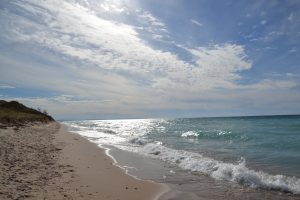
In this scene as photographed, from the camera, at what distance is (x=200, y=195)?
9016 mm

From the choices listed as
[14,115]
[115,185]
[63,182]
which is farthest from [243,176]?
[14,115]

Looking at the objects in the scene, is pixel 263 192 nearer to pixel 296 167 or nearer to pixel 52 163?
pixel 296 167

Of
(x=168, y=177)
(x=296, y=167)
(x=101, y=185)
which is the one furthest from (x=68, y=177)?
(x=296, y=167)

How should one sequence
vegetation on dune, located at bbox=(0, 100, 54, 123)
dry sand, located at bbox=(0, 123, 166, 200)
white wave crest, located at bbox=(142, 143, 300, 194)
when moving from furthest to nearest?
vegetation on dune, located at bbox=(0, 100, 54, 123) → white wave crest, located at bbox=(142, 143, 300, 194) → dry sand, located at bbox=(0, 123, 166, 200)

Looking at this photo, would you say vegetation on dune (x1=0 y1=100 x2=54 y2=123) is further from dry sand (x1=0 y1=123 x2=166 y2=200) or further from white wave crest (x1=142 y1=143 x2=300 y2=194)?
white wave crest (x1=142 y1=143 x2=300 y2=194)

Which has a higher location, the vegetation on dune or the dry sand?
the vegetation on dune

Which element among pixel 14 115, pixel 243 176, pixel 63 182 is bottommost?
pixel 243 176

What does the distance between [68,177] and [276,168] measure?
10476 mm

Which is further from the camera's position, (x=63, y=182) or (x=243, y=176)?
(x=243, y=176)

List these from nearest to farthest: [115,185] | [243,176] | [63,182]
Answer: [63,182] < [115,185] < [243,176]

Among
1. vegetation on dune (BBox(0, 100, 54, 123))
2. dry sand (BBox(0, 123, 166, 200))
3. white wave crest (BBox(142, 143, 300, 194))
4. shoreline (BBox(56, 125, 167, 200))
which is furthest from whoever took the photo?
vegetation on dune (BBox(0, 100, 54, 123))

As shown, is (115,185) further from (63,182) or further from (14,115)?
(14,115)

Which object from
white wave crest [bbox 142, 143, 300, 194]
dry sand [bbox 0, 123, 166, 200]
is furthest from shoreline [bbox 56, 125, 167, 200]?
white wave crest [bbox 142, 143, 300, 194]

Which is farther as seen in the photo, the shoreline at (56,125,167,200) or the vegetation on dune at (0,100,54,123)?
the vegetation on dune at (0,100,54,123)
